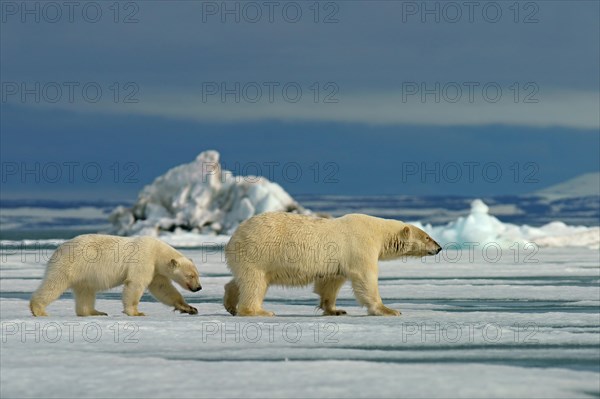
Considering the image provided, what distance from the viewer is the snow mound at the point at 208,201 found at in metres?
49.2

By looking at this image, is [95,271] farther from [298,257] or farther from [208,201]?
[208,201]

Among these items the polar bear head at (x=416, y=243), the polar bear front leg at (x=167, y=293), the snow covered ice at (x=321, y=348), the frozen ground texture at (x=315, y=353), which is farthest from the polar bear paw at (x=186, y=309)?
the polar bear head at (x=416, y=243)

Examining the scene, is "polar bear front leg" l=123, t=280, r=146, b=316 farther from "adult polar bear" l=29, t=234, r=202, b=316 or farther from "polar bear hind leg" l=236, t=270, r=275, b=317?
"polar bear hind leg" l=236, t=270, r=275, b=317

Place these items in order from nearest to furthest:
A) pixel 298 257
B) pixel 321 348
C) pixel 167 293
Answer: pixel 321 348 < pixel 298 257 < pixel 167 293

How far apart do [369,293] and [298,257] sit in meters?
0.74

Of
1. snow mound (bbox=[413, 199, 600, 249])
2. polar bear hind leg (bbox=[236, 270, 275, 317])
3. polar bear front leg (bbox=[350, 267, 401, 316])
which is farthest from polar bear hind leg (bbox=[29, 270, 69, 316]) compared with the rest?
snow mound (bbox=[413, 199, 600, 249])

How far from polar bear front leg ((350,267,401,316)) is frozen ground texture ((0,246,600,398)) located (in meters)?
0.18

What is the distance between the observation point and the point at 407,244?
10.1m

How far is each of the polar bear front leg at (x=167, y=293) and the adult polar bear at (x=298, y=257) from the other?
0.81m

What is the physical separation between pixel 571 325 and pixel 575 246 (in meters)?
27.5

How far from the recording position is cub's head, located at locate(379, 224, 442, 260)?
32.8 feet

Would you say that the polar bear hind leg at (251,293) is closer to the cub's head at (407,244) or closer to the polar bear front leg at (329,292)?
the polar bear front leg at (329,292)

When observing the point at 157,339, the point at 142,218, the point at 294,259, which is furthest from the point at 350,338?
the point at 142,218

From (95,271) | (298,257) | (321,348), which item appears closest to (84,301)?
(95,271)
